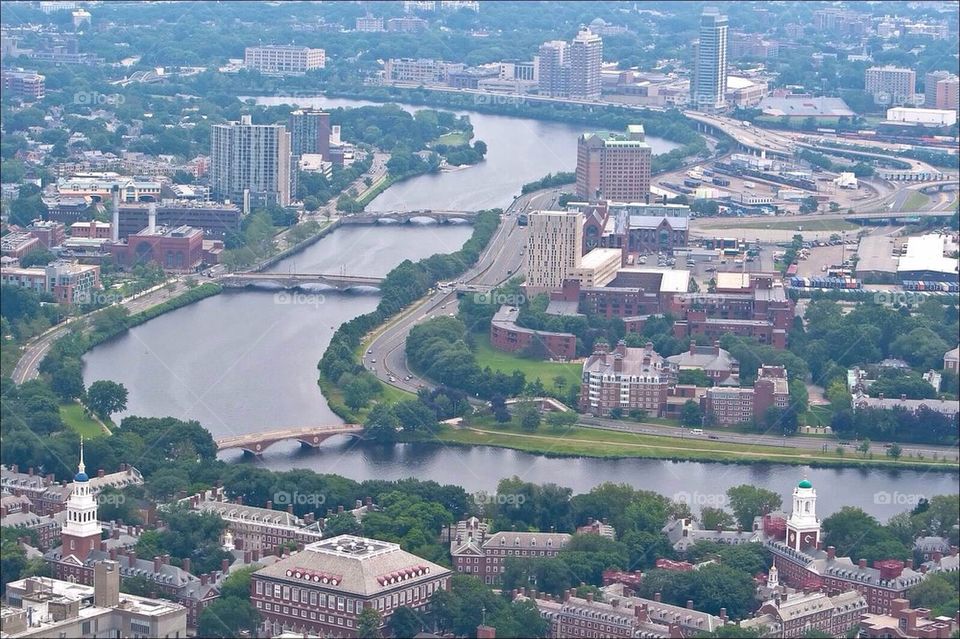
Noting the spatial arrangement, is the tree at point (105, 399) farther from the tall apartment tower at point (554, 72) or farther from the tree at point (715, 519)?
the tall apartment tower at point (554, 72)

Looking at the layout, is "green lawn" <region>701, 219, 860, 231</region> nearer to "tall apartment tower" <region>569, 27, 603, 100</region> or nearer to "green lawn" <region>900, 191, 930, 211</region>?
→ "green lawn" <region>900, 191, 930, 211</region>

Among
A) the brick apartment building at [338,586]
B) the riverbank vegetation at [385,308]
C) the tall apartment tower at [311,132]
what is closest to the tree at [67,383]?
the riverbank vegetation at [385,308]

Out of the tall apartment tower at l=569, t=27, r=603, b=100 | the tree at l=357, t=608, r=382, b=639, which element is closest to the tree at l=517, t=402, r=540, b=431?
the tree at l=357, t=608, r=382, b=639

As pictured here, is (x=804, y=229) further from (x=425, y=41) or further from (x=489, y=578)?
(x=425, y=41)

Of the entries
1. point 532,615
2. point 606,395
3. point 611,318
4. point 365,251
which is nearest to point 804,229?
point 365,251

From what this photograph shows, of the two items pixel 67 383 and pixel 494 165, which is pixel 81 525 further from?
pixel 494 165

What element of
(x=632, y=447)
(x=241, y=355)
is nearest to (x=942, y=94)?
(x=241, y=355)
